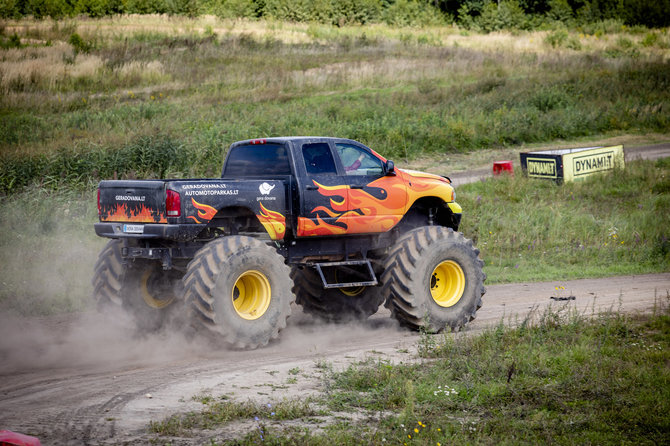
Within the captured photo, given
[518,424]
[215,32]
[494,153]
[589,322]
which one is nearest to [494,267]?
[589,322]

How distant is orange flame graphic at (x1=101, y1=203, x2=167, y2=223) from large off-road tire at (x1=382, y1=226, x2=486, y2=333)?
128 inches

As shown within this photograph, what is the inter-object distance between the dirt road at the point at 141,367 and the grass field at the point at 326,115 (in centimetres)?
244

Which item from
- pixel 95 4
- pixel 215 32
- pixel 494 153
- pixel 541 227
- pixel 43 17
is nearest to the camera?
pixel 541 227

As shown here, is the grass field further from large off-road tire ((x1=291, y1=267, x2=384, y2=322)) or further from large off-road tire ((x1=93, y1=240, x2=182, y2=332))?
large off-road tire ((x1=291, y1=267, x2=384, y2=322))

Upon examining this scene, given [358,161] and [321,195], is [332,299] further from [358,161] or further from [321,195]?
[358,161]

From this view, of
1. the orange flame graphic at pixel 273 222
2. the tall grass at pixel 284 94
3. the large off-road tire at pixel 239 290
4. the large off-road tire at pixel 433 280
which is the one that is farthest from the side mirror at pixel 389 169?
the tall grass at pixel 284 94

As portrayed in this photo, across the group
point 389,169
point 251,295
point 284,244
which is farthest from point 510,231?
point 251,295

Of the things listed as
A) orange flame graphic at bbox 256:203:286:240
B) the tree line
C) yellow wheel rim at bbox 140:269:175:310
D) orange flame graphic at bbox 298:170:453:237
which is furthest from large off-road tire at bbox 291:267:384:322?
the tree line

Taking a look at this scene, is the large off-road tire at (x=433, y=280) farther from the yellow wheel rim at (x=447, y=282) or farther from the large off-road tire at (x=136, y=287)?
the large off-road tire at (x=136, y=287)

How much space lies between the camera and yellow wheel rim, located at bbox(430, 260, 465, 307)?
10.9 m

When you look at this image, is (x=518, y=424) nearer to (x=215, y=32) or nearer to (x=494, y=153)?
(x=494, y=153)

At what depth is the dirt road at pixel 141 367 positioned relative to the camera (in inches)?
258

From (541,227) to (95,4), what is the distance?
136 ft

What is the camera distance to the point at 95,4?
50.8 meters
